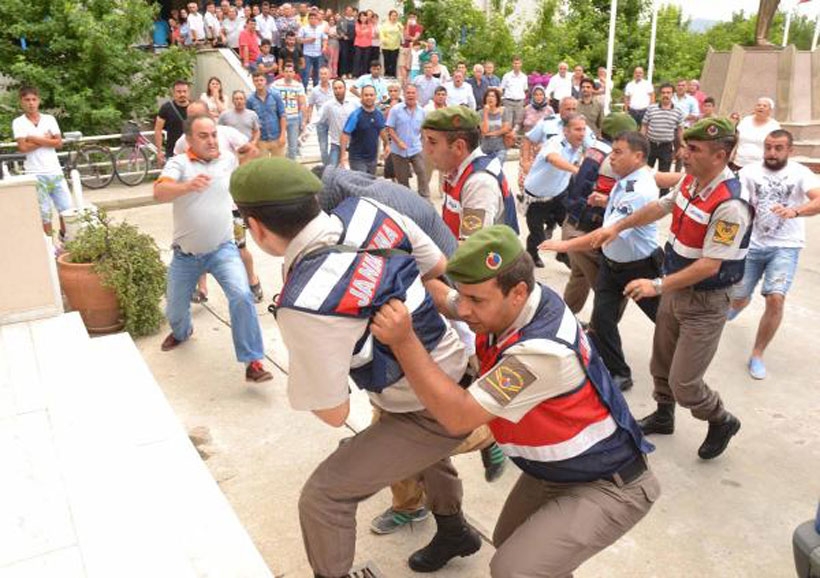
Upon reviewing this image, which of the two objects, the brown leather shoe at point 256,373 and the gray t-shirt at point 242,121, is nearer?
the brown leather shoe at point 256,373

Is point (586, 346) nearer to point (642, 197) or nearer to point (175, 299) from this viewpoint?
point (642, 197)

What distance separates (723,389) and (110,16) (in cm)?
1186

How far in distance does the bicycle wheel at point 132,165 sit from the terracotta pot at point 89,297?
6965 mm

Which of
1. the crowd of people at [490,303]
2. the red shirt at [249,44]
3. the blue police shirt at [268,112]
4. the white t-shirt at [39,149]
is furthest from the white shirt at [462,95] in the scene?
the white t-shirt at [39,149]

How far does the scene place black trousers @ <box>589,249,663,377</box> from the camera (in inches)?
195

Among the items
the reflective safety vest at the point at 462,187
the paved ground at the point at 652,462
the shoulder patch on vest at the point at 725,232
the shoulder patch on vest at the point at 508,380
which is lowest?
the paved ground at the point at 652,462

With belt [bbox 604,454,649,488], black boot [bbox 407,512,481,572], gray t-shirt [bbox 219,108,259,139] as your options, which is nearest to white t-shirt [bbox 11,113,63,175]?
gray t-shirt [bbox 219,108,259,139]

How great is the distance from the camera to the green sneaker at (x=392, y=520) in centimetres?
371

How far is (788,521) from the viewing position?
12.8 feet

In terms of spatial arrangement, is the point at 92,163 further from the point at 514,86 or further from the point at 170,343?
the point at 514,86

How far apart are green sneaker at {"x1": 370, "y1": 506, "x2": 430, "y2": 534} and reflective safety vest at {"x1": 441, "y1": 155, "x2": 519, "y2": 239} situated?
5.06 ft

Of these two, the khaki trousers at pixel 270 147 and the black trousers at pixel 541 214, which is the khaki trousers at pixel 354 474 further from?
the khaki trousers at pixel 270 147

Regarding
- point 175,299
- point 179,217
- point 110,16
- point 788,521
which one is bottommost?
point 788,521

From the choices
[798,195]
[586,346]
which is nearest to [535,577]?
[586,346]
